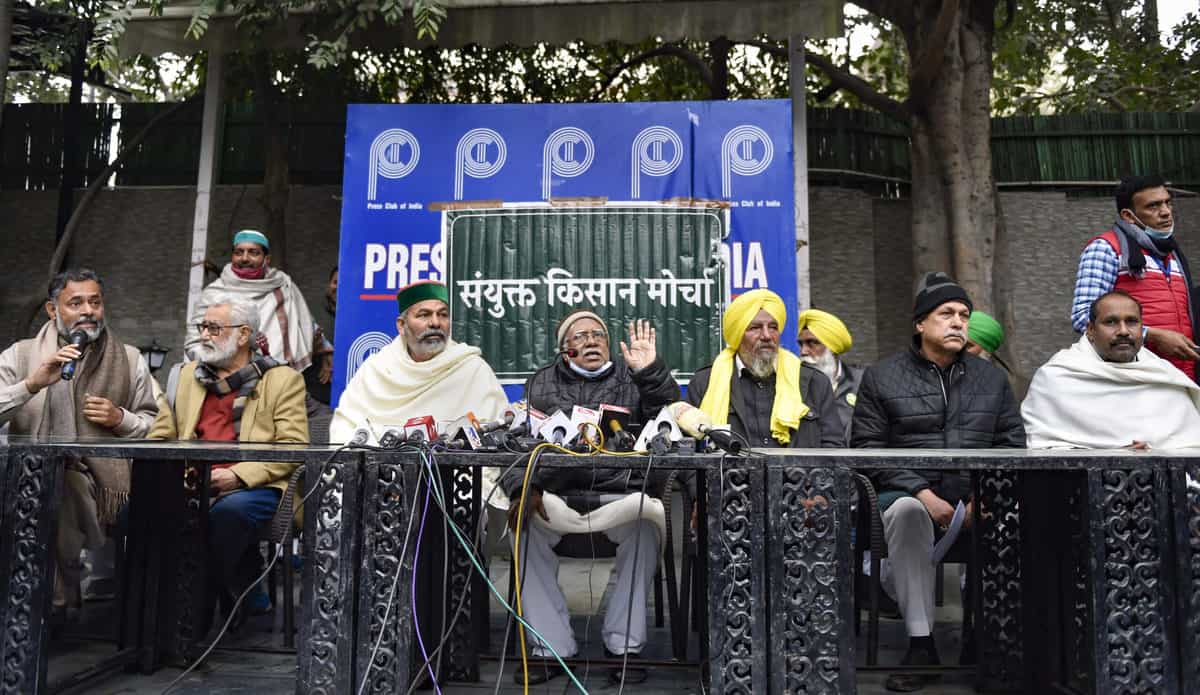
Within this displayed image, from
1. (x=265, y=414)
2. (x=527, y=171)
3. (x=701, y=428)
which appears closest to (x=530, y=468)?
(x=701, y=428)

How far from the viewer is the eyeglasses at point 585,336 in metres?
4.46

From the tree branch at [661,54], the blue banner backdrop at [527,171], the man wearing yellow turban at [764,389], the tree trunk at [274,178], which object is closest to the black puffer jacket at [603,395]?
the man wearing yellow turban at [764,389]

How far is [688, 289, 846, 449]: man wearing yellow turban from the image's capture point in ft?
14.1

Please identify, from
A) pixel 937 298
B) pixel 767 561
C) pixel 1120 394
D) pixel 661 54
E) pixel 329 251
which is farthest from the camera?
pixel 661 54

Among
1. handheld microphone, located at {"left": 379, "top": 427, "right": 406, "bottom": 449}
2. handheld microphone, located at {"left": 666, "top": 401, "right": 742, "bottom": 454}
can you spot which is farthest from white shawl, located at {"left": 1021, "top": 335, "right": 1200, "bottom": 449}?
handheld microphone, located at {"left": 379, "top": 427, "right": 406, "bottom": 449}

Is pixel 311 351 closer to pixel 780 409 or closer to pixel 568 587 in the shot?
pixel 568 587

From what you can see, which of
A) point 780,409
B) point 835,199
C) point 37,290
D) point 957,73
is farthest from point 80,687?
point 835,199

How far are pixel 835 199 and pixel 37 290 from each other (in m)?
7.77

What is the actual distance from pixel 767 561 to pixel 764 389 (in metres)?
1.64

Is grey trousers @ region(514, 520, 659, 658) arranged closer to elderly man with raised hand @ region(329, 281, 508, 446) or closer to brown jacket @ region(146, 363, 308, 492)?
elderly man with raised hand @ region(329, 281, 508, 446)

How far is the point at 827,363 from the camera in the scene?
5.84 m

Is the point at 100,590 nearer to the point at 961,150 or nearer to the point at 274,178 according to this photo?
the point at 274,178

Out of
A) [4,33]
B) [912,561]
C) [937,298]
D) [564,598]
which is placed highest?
[4,33]

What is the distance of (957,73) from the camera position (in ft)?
23.9
